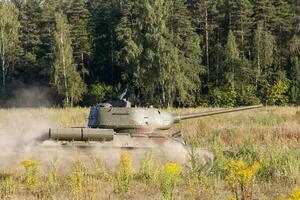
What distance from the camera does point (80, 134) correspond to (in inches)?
400

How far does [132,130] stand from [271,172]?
10.1 feet

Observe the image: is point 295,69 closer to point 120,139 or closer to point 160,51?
point 160,51

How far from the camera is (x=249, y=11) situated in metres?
51.9

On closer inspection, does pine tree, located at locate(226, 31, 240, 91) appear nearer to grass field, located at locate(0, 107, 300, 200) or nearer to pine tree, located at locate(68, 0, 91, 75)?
pine tree, located at locate(68, 0, 91, 75)

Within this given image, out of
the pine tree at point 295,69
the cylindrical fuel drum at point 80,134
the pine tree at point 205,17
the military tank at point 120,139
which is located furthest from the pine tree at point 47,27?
the cylindrical fuel drum at point 80,134

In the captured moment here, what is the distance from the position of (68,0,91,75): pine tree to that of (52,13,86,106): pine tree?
17.3ft

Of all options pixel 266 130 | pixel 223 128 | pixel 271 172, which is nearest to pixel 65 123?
pixel 223 128

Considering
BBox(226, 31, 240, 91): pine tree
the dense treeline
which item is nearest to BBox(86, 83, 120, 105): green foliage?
the dense treeline

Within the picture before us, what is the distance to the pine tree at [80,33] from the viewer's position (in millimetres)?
53719

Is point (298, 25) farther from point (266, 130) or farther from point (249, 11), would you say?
point (266, 130)

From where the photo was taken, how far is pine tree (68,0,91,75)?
5372cm

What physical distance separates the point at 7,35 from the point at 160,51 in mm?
16789

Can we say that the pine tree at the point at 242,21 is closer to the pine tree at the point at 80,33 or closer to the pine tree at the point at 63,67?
the pine tree at the point at 80,33

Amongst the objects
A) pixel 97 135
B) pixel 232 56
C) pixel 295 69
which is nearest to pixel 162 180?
pixel 97 135
